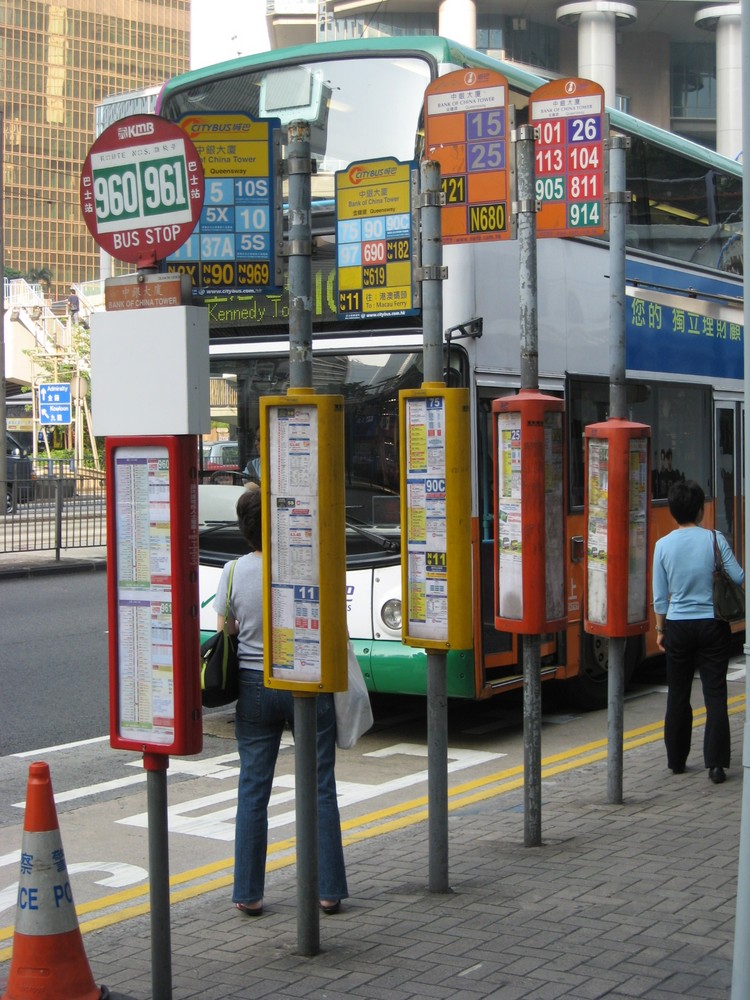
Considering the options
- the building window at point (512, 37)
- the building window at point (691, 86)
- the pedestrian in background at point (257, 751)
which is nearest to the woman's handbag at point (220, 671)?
the pedestrian in background at point (257, 751)

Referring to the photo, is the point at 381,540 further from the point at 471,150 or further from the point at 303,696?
the point at 303,696

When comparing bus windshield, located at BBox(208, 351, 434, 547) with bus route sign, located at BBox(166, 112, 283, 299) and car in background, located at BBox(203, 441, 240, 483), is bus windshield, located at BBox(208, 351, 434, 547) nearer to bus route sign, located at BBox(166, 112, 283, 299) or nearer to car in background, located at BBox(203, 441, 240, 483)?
car in background, located at BBox(203, 441, 240, 483)

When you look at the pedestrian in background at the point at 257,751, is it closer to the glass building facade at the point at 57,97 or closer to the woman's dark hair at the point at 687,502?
the woman's dark hair at the point at 687,502

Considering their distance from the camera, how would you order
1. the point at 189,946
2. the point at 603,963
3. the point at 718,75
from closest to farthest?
the point at 603,963 → the point at 189,946 → the point at 718,75

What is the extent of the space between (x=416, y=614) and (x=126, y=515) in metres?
1.79

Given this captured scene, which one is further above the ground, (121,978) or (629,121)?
(629,121)

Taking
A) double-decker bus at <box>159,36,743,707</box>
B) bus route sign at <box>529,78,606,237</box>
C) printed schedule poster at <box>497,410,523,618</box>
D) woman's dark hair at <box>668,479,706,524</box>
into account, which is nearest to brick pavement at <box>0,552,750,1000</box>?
printed schedule poster at <box>497,410,523,618</box>

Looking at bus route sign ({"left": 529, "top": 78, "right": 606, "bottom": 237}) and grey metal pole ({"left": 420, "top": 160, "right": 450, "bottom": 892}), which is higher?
bus route sign ({"left": 529, "top": 78, "right": 606, "bottom": 237})

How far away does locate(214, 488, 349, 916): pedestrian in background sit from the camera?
5.38 metres

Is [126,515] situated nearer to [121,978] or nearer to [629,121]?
[121,978]

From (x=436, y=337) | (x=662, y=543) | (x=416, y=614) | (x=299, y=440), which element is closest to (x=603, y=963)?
(x=416, y=614)

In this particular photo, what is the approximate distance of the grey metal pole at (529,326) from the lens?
636cm

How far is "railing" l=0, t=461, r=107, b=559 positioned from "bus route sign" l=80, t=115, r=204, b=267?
17.2m

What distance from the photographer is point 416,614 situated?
5.76 m
